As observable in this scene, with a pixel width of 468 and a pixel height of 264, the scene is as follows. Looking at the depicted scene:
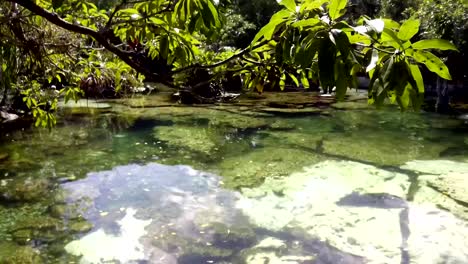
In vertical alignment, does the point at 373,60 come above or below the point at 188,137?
above

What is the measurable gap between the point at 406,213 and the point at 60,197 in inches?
128

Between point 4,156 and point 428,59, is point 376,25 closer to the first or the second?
point 428,59

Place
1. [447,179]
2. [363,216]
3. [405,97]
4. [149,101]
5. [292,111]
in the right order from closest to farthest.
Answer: [405,97]
[363,216]
[447,179]
[292,111]
[149,101]

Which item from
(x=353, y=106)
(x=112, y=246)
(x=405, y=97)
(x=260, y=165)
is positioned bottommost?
(x=112, y=246)

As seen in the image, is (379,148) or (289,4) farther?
(379,148)

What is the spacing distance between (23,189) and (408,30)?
4.65 meters

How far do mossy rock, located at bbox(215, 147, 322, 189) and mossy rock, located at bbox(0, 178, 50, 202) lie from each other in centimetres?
190

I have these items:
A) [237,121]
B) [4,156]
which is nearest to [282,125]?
[237,121]

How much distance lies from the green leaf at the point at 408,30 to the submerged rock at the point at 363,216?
272 centimetres

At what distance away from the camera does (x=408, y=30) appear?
0.79m

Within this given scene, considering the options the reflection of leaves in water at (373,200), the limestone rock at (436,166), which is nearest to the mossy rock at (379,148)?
the limestone rock at (436,166)

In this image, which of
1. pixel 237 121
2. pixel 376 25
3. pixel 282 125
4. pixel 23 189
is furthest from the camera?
pixel 237 121

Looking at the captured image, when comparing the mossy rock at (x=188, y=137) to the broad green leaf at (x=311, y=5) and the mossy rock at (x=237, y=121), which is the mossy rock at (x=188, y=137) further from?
the broad green leaf at (x=311, y=5)

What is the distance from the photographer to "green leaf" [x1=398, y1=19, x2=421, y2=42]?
79 centimetres
